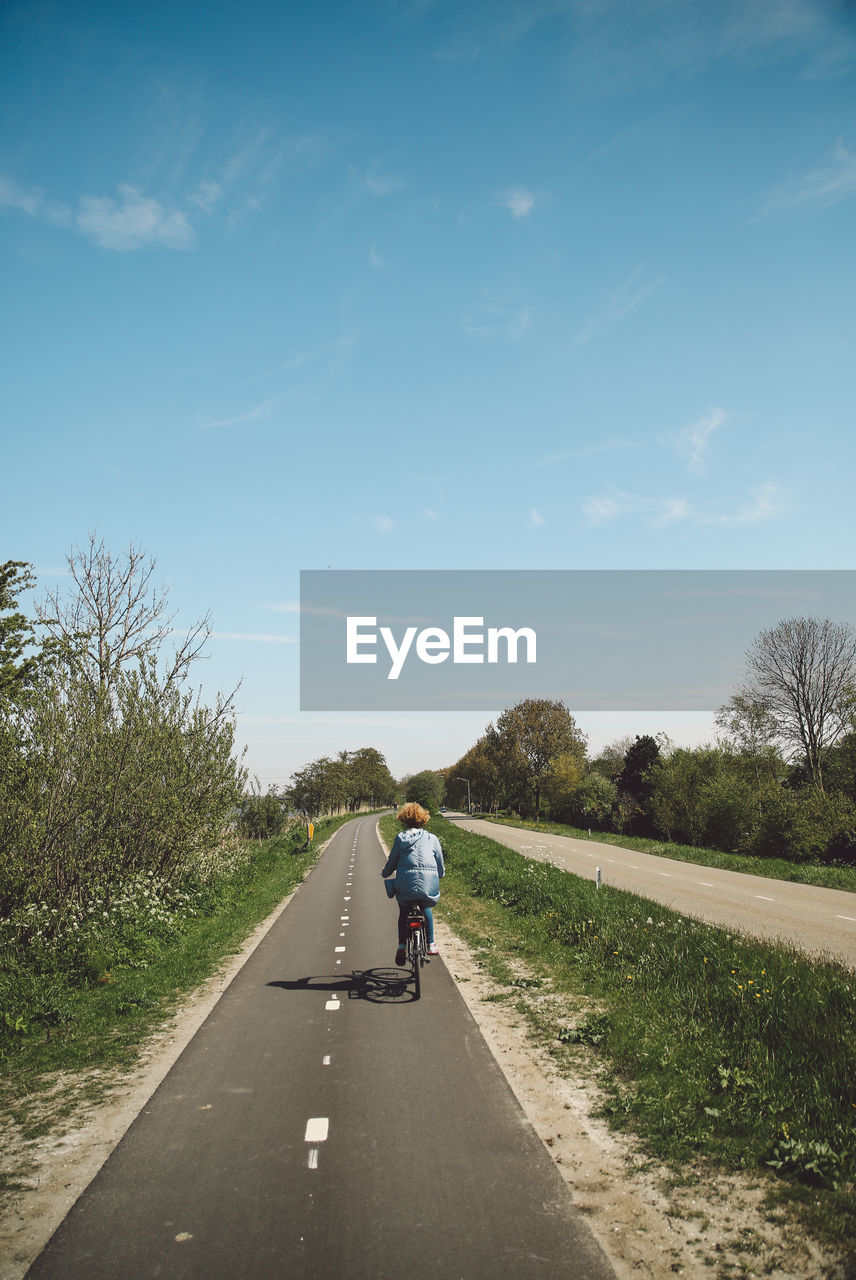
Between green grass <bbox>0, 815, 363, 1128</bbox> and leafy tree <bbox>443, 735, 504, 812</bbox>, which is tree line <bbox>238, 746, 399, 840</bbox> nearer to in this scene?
leafy tree <bbox>443, 735, 504, 812</bbox>

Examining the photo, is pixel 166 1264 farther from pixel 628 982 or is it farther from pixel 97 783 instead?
pixel 97 783

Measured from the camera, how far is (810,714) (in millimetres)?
40500

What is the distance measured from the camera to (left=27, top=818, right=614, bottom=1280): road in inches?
136

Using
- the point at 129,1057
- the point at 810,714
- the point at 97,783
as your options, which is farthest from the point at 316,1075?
the point at 810,714

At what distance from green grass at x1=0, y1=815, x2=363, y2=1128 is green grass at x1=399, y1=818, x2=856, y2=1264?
13.5ft

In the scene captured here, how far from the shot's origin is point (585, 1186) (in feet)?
13.5

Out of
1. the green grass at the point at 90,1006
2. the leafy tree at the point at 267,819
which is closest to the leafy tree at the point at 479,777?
the leafy tree at the point at 267,819

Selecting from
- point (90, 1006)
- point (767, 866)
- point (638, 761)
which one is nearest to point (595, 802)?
point (638, 761)

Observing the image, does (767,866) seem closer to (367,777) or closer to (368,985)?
(368,985)

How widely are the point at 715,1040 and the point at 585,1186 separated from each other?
107 inches

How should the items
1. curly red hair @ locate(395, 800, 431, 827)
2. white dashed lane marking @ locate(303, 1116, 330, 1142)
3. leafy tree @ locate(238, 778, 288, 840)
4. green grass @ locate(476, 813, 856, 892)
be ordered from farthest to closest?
1. leafy tree @ locate(238, 778, 288, 840)
2. green grass @ locate(476, 813, 856, 892)
3. curly red hair @ locate(395, 800, 431, 827)
4. white dashed lane marking @ locate(303, 1116, 330, 1142)

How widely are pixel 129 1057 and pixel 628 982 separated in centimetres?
544

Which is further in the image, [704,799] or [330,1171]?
[704,799]

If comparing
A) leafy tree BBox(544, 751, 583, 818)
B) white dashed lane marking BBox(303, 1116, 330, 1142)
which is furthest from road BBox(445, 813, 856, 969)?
leafy tree BBox(544, 751, 583, 818)
